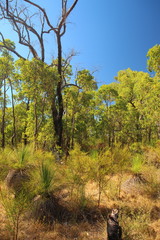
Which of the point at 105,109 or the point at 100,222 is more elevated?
the point at 105,109

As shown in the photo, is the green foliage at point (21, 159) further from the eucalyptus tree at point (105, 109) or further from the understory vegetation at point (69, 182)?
the eucalyptus tree at point (105, 109)

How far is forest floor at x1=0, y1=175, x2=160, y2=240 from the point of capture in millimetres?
2785

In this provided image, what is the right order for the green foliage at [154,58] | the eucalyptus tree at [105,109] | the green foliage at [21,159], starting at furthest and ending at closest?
the eucalyptus tree at [105,109]
the green foliage at [154,58]
the green foliage at [21,159]

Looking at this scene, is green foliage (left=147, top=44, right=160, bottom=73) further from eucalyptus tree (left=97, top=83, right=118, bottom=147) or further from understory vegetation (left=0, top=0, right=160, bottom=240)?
eucalyptus tree (left=97, top=83, right=118, bottom=147)

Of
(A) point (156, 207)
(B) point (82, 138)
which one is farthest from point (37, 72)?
(B) point (82, 138)

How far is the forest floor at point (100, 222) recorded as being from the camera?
9.14 ft

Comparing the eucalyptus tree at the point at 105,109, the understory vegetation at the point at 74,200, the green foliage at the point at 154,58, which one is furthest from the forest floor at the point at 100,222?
the eucalyptus tree at the point at 105,109

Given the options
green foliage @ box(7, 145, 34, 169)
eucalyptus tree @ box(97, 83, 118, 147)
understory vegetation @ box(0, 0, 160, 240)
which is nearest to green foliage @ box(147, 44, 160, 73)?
understory vegetation @ box(0, 0, 160, 240)

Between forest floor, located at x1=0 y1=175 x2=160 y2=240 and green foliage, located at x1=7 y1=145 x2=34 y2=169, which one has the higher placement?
green foliage, located at x1=7 y1=145 x2=34 y2=169

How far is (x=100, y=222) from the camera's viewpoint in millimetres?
3451

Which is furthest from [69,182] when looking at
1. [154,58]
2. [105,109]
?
[105,109]

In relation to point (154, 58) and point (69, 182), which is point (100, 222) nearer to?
point (69, 182)

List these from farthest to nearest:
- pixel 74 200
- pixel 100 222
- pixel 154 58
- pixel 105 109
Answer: pixel 105 109
pixel 154 58
pixel 74 200
pixel 100 222

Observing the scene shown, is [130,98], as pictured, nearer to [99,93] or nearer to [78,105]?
[99,93]
